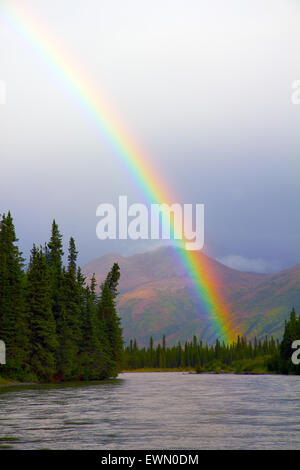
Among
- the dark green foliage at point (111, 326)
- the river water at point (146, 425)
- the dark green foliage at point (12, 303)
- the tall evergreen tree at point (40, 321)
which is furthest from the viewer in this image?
the dark green foliage at point (111, 326)

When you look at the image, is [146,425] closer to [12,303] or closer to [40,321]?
[12,303]

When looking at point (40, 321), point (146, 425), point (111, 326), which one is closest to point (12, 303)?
point (40, 321)

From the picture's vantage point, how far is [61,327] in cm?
11400

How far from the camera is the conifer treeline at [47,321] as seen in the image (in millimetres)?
97250

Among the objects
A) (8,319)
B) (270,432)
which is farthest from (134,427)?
(8,319)

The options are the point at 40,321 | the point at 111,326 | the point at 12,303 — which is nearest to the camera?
the point at 12,303

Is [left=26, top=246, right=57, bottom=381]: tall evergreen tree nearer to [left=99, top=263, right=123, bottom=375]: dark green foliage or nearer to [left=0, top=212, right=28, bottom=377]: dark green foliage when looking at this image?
[left=0, top=212, right=28, bottom=377]: dark green foliage

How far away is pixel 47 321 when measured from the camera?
104875mm

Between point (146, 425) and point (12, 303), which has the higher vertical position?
point (12, 303)

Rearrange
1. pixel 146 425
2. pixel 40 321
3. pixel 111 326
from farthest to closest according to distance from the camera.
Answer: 1. pixel 111 326
2. pixel 40 321
3. pixel 146 425

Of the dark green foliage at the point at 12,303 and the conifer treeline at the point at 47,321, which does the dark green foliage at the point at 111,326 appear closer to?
the conifer treeline at the point at 47,321

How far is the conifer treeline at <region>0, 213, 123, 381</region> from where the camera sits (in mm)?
97250

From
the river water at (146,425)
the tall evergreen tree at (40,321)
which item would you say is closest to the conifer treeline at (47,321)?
the tall evergreen tree at (40,321)
